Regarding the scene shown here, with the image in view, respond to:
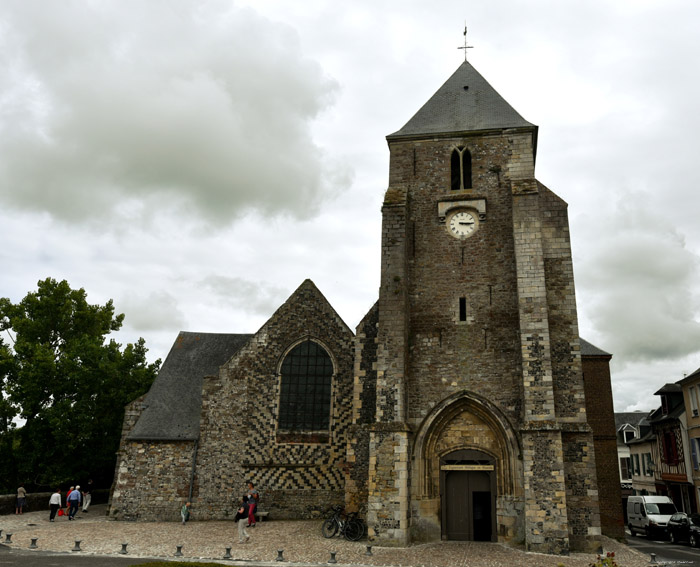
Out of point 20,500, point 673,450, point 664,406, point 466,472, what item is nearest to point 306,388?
point 466,472

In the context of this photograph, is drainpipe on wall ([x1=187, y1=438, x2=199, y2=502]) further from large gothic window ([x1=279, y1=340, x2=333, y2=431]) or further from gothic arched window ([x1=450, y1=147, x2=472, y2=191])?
gothic arched window ([x1=450, y1=147, x2=472, y2=191])

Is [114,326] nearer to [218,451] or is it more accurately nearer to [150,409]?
[150,409]

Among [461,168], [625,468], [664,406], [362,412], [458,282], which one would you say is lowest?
[625,468]

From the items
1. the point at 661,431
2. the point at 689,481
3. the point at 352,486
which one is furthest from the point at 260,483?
the point at 661,431

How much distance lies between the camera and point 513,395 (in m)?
14.9

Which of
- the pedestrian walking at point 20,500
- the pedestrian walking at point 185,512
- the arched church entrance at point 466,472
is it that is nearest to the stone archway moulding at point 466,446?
the arched church entrance at point 466,472

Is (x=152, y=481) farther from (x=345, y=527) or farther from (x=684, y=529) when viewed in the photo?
(x=684, y=529)

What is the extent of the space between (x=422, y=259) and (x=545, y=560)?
28.6 ft

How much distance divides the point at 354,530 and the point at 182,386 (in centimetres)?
983

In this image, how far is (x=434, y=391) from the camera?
15391mm

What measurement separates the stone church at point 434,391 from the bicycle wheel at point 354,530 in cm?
51

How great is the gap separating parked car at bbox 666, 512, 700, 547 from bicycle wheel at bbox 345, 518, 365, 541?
1169 cm

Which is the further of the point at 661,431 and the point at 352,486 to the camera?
the point at 661,431

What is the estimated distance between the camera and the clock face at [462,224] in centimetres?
1694
